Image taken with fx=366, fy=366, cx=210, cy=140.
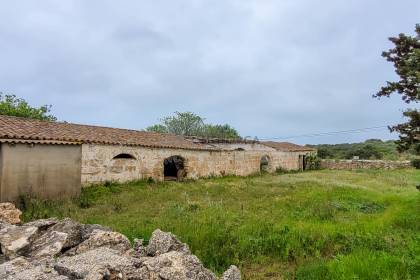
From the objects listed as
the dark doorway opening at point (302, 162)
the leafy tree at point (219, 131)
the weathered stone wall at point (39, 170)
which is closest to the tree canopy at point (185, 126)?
the leafy tree at point (219, 131)

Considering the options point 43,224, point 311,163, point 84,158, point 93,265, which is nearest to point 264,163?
point 311,163

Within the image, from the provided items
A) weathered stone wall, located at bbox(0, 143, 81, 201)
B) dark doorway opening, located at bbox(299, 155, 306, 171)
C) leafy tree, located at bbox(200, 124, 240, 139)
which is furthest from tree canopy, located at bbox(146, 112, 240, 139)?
weathered stone wall, located at bbox(0, 143, 81, 201)

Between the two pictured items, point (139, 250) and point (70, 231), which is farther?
point (70, 231)

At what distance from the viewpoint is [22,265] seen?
4457mm

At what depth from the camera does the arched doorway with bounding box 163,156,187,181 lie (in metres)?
21.6

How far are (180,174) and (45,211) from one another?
1107cm

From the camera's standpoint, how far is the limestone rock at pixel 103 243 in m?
5.52

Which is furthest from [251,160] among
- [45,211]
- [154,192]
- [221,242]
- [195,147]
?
[221,242]

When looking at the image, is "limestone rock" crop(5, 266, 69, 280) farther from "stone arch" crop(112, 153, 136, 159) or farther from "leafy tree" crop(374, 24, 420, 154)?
"stone arch" crop(112, 153, 136, 159)

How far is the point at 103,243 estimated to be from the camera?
5.62 meters

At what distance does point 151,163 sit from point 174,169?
465cm

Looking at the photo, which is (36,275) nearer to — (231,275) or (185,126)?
(231,275)

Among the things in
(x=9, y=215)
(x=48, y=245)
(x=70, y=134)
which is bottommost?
(x=9, y=215)

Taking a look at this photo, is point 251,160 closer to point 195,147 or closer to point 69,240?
point 195,147
